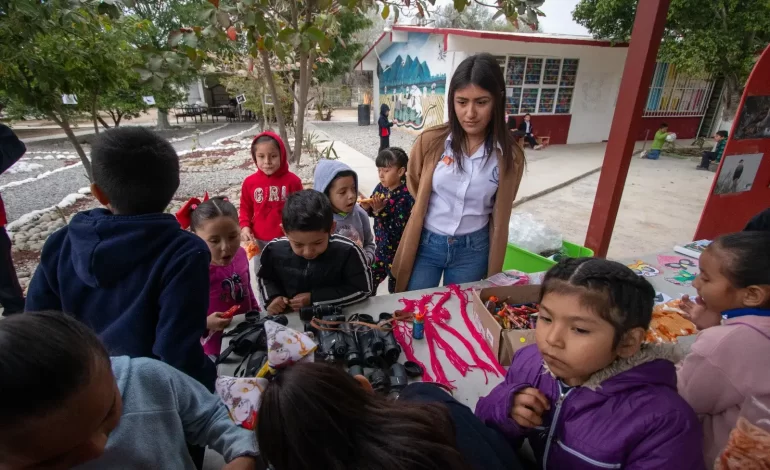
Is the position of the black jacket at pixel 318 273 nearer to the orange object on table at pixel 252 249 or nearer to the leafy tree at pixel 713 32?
the orange object on table at pixel 252 249

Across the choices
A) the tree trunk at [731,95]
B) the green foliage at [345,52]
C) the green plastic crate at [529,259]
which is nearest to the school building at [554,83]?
the green foliage at [345,52]

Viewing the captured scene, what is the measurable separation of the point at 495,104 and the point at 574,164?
8.28 m

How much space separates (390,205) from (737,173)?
11.3ft

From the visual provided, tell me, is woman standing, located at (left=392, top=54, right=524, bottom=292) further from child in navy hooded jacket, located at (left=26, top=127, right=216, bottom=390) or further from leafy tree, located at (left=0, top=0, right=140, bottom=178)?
leafy tree, located at (left=0, top=0, right=140, bottom=178)

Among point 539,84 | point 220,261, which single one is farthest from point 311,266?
point 539,84

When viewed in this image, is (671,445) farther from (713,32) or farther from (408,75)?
(408,75)

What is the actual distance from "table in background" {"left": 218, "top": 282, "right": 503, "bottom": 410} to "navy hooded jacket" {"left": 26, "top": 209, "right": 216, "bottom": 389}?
13.9 inches

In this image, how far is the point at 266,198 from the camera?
2.84 metres

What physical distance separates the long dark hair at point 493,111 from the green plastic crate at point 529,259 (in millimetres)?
872

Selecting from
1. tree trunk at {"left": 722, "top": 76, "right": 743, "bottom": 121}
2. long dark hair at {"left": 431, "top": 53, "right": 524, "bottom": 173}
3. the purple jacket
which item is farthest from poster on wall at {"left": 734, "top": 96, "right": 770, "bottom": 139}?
tree trunk at {"left": 722, "top": 76, "right": 743, "bottom": 121}

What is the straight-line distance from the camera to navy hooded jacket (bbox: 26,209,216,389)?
41.9 inches

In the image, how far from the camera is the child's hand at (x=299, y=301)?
1777 millimetres

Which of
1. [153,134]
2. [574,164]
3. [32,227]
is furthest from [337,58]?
[153,134]

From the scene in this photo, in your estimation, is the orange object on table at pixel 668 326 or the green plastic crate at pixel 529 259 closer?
the orange object on table at pixel 668 326
